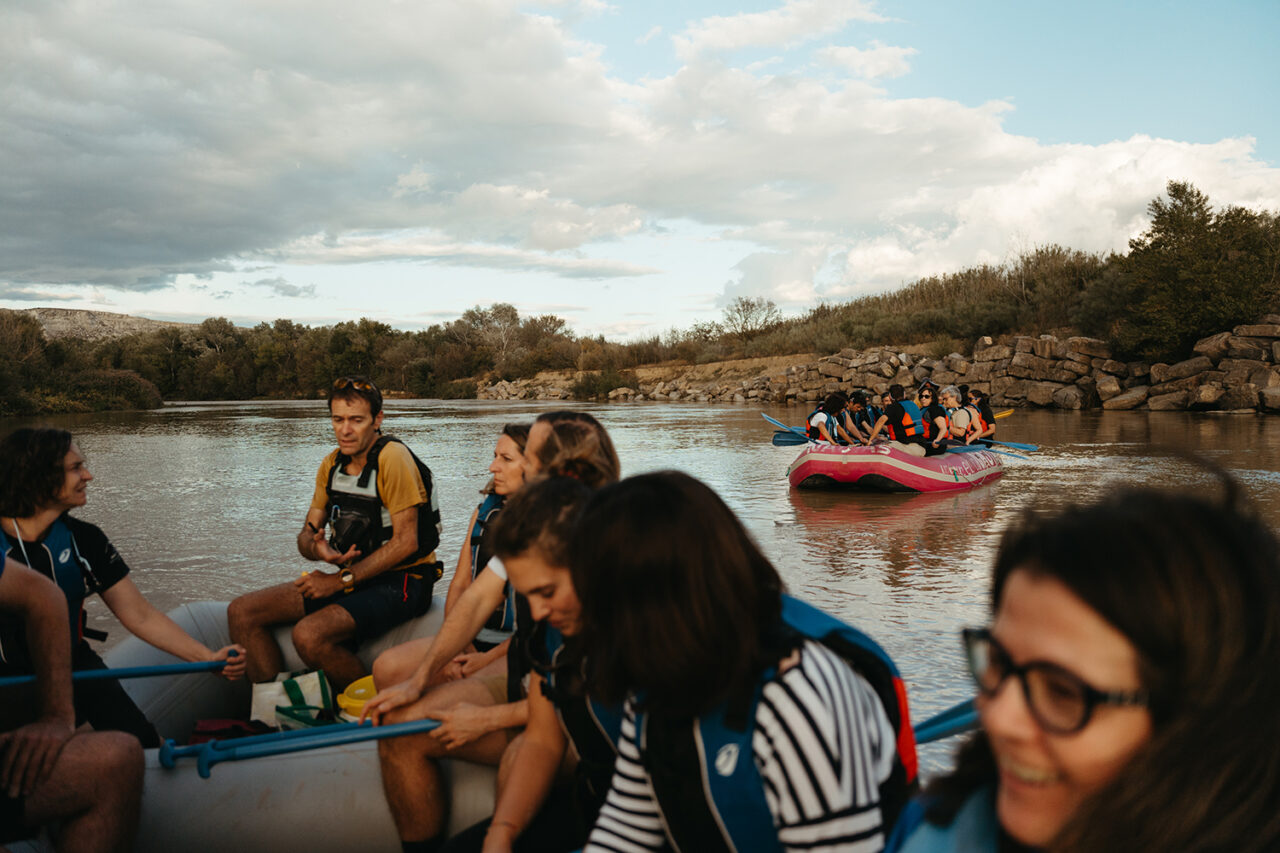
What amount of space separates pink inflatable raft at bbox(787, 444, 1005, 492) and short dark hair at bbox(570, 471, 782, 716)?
29.8ft

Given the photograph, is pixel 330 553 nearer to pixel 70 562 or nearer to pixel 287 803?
pixel 70 562

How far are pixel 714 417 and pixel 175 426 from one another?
1613 cm

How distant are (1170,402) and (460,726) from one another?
2526 centimetres

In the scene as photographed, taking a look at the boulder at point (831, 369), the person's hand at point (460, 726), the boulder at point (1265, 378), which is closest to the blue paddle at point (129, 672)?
the person's hand at point (460, 726)

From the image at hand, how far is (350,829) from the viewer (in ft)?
8.06

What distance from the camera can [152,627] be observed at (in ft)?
10.6

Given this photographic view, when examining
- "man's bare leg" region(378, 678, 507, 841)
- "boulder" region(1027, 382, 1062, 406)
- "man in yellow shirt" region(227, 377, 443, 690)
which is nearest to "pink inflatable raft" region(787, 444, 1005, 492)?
"man in yellow shirt" region(227, 377, 443, 690)

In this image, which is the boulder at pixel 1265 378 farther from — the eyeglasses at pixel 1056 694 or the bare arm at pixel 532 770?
the eyeglasses at pixel 1056 694

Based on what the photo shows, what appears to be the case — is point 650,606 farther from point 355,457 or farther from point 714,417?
point 714,417

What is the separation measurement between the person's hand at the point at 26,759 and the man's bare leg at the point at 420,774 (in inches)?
31.0

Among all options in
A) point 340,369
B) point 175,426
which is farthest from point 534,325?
point 175,426

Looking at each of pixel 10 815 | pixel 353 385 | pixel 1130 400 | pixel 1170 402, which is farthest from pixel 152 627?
pixel 1130 400

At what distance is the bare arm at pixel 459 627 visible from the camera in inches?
101

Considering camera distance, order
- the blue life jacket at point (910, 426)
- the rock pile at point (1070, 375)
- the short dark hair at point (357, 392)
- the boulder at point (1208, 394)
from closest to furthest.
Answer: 1. the short dark hair at point (357, 392)
2. the blue life jacket at point (910, 426)
3. the boulder at point (1208, 394)
4. the rock pile at point (1070, 375)
